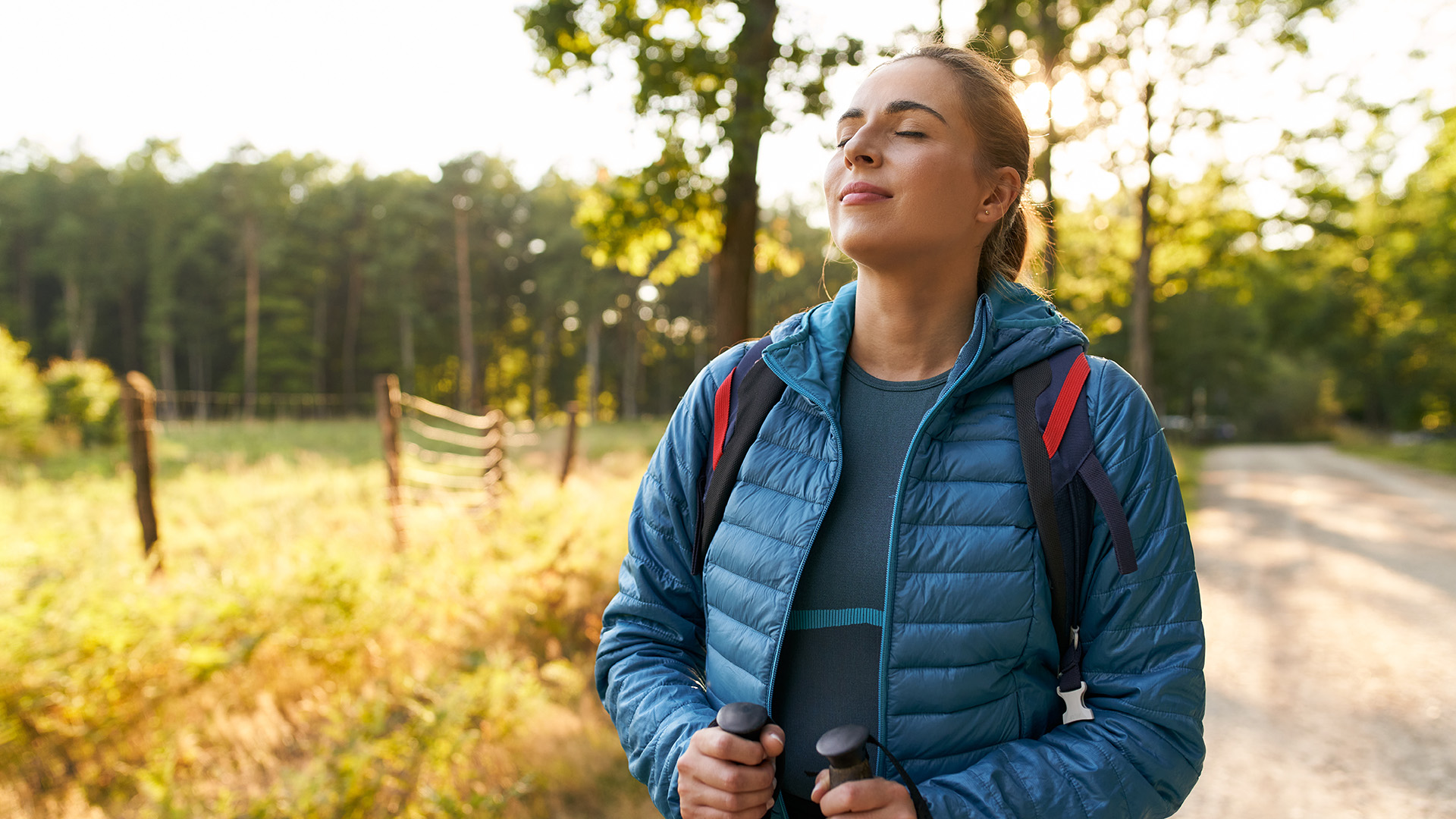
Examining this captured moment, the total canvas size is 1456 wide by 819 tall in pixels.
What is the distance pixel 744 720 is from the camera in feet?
3.81

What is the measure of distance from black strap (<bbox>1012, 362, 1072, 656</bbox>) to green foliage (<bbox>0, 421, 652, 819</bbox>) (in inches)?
96.2

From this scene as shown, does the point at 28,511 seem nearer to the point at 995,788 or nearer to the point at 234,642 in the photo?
the point at 234,642

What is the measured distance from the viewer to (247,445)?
20.9 meters

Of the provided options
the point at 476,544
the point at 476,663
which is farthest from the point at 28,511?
the point at 476,663

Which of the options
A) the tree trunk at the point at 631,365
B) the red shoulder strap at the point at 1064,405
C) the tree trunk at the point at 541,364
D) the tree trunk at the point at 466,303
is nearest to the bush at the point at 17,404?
the tree trunk at the point at 466,303

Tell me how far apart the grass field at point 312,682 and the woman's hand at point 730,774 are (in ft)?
7.42

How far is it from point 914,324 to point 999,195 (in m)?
0.31

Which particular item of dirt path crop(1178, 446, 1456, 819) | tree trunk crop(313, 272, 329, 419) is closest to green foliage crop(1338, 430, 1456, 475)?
dirt path crop(1178, 446, 1456, 819)

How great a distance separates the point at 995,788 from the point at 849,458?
22.0 inches

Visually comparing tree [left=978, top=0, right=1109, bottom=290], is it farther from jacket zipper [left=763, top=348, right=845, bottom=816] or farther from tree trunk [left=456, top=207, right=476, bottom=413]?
tree trunk [left=456, top=207, right=476, bottom=413]

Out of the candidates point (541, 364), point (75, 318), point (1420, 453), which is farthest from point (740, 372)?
point (75, 318)

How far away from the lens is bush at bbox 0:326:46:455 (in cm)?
1650

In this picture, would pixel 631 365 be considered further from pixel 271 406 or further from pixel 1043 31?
pixel 1043 31

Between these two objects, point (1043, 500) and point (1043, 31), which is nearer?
point (1043, 500)
